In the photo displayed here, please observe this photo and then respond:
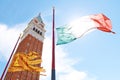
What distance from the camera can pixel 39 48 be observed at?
175 feet

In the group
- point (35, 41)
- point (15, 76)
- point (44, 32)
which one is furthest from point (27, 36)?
point (15, 76)

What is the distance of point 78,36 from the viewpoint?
12.4 meters

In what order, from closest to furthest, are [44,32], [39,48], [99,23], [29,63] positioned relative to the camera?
[99,23] < [29,63] < [39,48] < [44,32]

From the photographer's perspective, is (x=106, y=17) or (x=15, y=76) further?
(x=15, y=76)

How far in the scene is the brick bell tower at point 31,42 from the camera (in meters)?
45.9

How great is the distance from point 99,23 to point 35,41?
41.6 m

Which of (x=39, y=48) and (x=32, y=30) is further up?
(x=32, y=30)

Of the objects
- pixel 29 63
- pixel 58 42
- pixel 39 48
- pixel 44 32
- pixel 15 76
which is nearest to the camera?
pixel 58 42

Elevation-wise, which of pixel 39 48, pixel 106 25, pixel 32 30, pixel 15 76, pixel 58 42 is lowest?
pixel 58 42

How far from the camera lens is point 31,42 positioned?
52.7 m

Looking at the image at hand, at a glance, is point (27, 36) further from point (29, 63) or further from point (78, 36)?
point (78, 36)

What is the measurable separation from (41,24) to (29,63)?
142ft

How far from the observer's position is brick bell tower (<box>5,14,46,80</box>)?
150ft

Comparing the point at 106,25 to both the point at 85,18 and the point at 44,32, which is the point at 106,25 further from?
the point at 44,32
